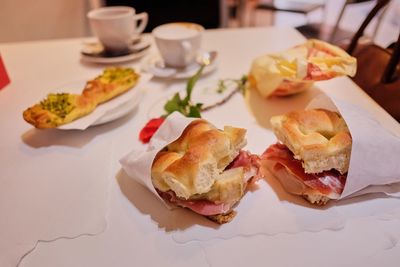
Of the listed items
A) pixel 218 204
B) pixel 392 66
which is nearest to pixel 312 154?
pixel 218 204

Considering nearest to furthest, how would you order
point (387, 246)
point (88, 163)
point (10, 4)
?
point (387, 246), point (88, 163), point (10, 4)

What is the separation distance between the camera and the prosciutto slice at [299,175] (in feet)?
1.63

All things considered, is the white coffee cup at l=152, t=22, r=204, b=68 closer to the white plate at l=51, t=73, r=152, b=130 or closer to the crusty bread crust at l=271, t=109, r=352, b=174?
the white plate at l=51, t=73, r=152, b=130

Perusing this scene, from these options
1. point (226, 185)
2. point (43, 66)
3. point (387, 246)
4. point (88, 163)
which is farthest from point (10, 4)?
point (387, 246)

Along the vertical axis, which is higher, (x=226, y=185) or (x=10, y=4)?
(x=226, y=185)

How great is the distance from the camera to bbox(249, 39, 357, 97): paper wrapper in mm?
705

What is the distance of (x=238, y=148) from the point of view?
1.74ft

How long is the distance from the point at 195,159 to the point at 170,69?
519mm

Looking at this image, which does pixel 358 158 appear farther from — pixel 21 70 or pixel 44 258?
pixel 21 70

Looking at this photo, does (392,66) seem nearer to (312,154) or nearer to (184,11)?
(312,154)

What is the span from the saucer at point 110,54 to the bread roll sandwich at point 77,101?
20 centimetres

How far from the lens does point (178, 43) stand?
900 mm

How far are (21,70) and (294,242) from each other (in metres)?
0.89

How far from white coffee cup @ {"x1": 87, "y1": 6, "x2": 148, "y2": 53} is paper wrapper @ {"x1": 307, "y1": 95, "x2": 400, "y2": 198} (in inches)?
28.1
